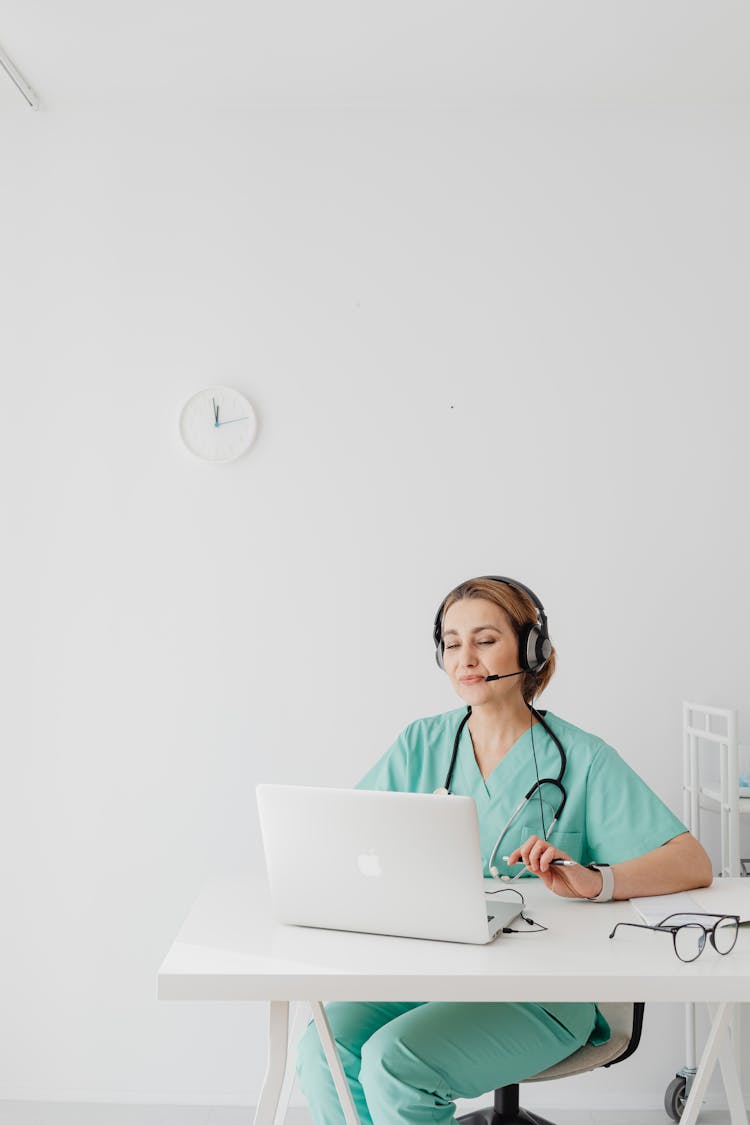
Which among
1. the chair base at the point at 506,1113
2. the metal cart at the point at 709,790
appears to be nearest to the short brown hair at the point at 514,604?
the metal cart at the point at 709,790

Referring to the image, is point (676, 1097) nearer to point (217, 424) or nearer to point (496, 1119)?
point (496, 1119)

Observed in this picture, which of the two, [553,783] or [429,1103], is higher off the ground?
[553,783]

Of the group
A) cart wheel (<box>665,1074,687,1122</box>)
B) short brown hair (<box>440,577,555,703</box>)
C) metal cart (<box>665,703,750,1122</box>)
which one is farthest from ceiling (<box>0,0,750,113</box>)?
cart wheel (<box>665,1074,687,1122</box>)

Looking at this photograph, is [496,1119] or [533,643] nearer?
[496,1119]

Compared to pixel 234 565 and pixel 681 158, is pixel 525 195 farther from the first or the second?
pixel 234 565

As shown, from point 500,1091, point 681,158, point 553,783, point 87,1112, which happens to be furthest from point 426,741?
point 681,158

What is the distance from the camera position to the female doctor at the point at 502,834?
149cm

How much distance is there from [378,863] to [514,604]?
→ 68 centimetres

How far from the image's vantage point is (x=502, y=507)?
259 centimetres

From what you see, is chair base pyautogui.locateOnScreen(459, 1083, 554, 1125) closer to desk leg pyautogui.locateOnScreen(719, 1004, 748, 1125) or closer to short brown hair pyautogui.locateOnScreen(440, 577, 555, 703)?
desk leg pyautogui.locateOnScreen(719, 1004, 748, 1125)

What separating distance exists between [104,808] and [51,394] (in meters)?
1.05

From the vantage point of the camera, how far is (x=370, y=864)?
1.38 m

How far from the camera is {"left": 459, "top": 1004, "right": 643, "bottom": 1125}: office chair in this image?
1.61 metres

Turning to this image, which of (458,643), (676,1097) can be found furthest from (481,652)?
(676,1097)
